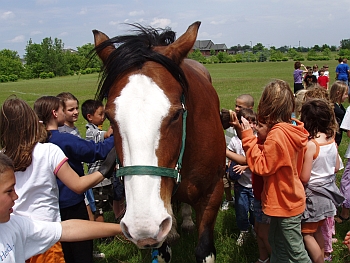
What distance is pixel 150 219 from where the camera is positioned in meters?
1.92

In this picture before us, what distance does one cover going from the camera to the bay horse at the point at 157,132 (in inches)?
79.1

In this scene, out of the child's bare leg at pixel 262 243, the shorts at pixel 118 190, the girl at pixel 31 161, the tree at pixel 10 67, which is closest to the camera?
the girl at pixel 31 161

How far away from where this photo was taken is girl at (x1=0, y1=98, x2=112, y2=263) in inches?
94.5

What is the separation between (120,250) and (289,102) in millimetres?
2737

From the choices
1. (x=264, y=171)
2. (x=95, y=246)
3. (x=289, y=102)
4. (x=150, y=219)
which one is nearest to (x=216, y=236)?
(x=95, y=246)

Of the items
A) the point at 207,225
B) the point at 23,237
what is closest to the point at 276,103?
the point at 207,225

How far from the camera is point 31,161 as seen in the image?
2402 mm

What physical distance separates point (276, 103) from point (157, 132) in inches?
43.7

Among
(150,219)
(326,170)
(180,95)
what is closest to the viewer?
(150,219)

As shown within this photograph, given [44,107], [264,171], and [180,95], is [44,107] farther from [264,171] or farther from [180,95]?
[264,171]

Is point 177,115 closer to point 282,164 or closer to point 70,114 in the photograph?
point 282,164

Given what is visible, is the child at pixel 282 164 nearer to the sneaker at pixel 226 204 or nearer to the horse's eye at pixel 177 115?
the horse's eye at pixel 177 115

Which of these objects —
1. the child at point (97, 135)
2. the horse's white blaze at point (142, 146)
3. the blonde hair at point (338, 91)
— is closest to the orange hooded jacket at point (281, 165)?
the horse's white blaze at point (142, 146)

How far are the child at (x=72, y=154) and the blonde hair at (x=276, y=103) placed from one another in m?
1.34
